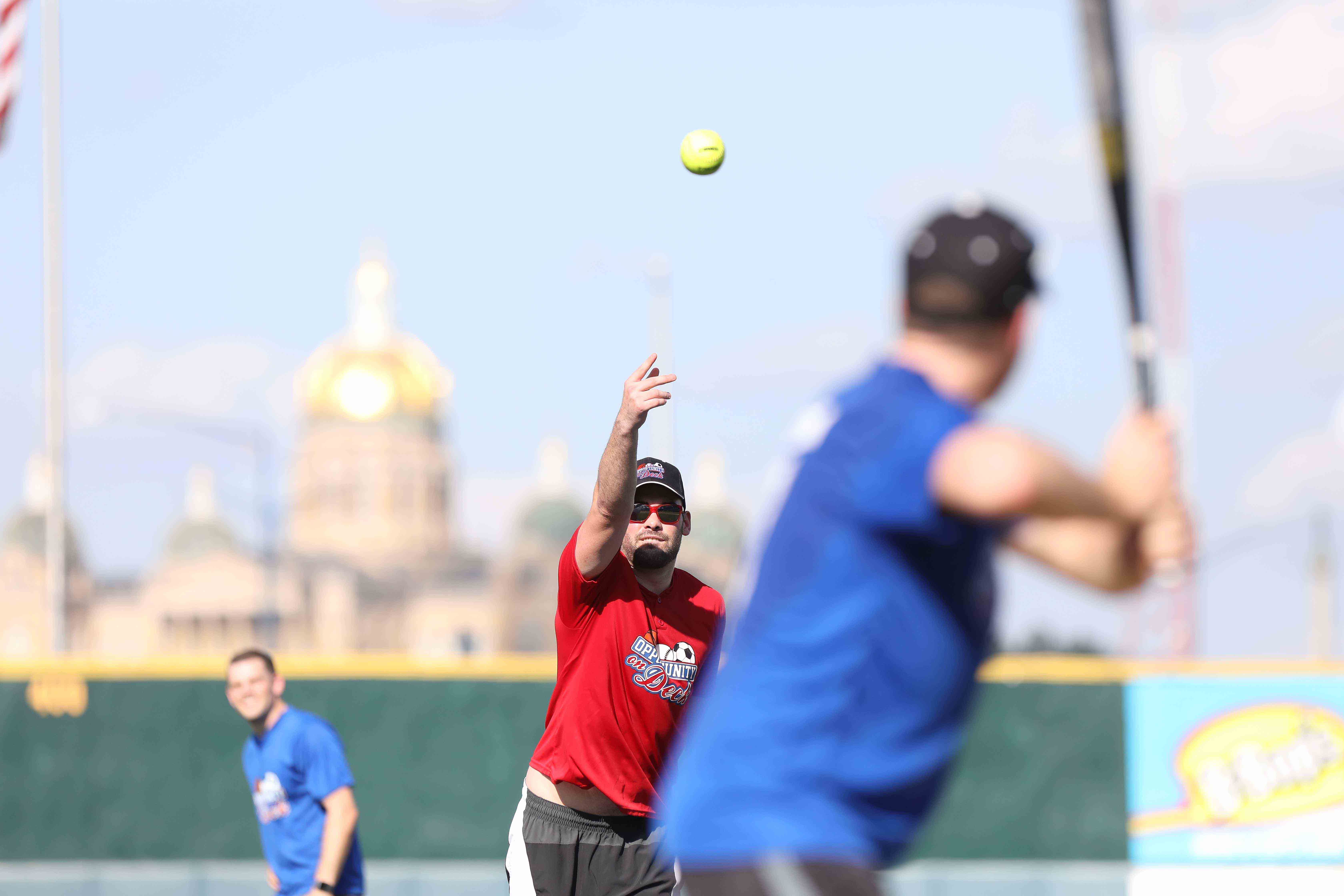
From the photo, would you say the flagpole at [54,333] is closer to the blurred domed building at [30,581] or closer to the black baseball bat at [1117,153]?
the black baseball bat at [1117,153]

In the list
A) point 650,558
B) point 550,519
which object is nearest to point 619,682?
point 650,558

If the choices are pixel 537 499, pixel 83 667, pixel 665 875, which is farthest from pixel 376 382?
pixel 665 875

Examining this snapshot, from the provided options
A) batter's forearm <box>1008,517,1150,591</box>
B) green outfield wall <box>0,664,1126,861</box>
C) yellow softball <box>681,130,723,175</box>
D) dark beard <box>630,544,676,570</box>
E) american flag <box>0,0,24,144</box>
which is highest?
american flag <box>0,0,24,144</box>

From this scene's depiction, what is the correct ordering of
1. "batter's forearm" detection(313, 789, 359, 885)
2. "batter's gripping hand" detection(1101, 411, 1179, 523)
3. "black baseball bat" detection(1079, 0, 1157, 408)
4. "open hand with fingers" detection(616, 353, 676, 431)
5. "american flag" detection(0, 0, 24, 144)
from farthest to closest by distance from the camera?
"american flag" detection(0, 0, 24, 144)
"batter's forearm" detection(313, 789, 359, 885)
"open hand with fingers" detection(616, 353, 676, 431)
"black baseball bat" detection(1079, 0, 1157, 408)
"batter's gripping hand" detection(1101, 411, 1179, 523)

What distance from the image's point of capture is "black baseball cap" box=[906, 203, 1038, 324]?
2.78 metres

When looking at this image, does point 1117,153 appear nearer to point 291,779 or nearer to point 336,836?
point 336,836

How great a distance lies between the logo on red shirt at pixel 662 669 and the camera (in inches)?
229

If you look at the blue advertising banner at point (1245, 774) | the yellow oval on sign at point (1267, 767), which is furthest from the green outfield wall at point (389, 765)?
the yellow oval on sign at point (1267, 767)

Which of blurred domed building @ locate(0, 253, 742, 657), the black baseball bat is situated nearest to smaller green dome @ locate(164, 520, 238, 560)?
blurred domed building @ locate(0, 253, 742, 657)

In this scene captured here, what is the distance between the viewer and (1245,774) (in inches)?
479

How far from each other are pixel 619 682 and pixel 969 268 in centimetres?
330

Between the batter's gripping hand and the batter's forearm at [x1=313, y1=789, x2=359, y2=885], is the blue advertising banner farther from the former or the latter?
the batter's gripping hand

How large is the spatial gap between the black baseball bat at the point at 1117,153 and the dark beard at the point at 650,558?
8.21ft

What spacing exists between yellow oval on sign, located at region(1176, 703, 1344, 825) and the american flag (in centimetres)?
1540
